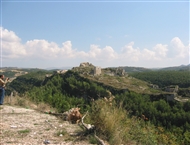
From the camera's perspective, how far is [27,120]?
5.86 m

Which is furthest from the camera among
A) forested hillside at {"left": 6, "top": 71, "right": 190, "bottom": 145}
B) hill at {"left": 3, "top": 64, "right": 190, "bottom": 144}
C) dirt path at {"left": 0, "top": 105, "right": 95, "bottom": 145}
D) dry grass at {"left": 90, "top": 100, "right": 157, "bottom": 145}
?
forested hillside at {"left": 6, "top": 71, "right": 190, "bottom": 145}

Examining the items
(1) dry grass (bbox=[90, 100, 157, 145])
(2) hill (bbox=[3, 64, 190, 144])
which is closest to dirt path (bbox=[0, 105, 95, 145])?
(1) dry grass (bbox=[90, 100, 157, 145])

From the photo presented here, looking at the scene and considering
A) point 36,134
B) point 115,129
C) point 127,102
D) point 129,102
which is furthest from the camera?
point 127,102

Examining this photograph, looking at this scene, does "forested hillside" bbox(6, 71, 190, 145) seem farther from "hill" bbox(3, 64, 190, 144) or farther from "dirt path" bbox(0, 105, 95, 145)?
"dirt path" bbox(0, 105, 95, 145)

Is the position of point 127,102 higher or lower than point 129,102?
lower

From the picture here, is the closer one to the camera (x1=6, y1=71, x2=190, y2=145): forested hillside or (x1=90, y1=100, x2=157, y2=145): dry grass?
(x1=90, y1=100, x2=157, y2=145): dry grass

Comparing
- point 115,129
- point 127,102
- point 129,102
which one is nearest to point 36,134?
point 115,129

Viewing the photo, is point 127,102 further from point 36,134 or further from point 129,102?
point 36,134

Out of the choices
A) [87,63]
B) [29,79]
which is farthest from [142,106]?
[29,79]

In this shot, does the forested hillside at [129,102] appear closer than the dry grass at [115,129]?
No

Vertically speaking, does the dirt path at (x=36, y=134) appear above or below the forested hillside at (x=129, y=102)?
above

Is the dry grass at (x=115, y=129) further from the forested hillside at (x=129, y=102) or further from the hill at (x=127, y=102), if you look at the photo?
the forested hillside at (x=129, y=102)

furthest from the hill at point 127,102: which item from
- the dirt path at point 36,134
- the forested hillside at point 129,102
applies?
the dirt path at point 36,134

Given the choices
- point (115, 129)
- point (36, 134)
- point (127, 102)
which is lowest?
point (127, 102)
